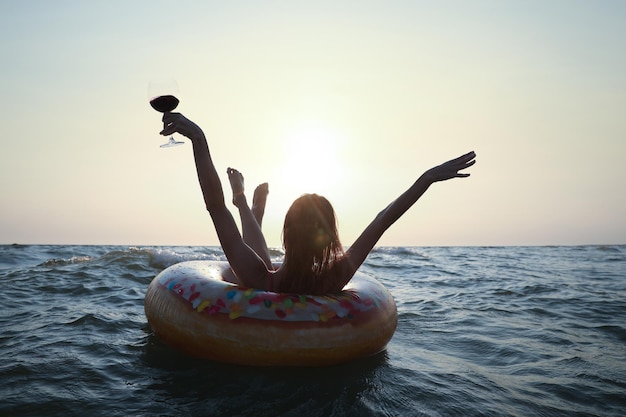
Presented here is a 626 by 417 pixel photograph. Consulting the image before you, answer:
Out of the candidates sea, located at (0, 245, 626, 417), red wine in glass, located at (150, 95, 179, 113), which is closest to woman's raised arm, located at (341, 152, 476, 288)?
sea, located at (0, 245, 626, 417)

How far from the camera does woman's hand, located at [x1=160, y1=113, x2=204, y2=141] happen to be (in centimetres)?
304

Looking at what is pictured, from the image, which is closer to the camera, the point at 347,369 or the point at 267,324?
the point at 267,324

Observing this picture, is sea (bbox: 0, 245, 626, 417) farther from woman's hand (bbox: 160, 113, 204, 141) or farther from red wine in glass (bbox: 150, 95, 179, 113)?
red wine in glass (bbox: 150, 95, 179, 113)

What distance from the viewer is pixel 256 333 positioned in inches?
135

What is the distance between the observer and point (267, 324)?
3.44 meters

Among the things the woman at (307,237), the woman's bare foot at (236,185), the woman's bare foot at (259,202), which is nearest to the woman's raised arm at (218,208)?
the woman at (307,237)

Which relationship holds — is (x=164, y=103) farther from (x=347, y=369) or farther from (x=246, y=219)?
(x=347, y=369)

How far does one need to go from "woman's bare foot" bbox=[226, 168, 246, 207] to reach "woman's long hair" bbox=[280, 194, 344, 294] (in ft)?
4.47

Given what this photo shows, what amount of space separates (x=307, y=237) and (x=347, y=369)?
3.76 feet

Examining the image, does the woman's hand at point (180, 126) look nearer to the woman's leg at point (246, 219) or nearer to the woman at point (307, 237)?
the woman at point (307, 237)

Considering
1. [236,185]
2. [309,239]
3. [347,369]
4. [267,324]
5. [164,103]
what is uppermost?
[164,103]

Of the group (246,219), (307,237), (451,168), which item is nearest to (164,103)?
(307,237)

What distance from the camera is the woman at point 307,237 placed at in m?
3.41

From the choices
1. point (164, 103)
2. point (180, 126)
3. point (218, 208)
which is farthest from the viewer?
point (218, 208)
